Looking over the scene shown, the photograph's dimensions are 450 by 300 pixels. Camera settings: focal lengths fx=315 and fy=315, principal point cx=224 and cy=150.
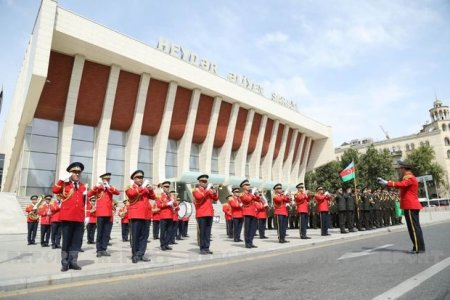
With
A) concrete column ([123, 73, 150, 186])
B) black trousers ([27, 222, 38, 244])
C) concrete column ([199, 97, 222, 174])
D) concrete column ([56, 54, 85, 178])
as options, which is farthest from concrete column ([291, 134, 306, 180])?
black trousers ([27, 222, 38, 244])

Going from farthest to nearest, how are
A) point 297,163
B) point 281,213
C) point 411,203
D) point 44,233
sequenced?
point 297,163, point 44,233, point 281,213, point 411,203

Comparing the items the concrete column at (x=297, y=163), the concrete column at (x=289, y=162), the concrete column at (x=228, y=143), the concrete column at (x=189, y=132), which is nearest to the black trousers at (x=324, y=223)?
the concrete column at (x=189, y=132)

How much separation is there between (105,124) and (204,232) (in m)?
24.7

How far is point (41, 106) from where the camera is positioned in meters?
28.4

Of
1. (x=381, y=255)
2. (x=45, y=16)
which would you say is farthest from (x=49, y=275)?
(x=45, y=16)

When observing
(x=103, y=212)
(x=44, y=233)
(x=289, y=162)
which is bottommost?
(x=44, y=233)

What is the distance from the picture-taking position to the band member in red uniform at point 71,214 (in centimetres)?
682

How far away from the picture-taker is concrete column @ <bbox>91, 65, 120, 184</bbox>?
30156 millimetres

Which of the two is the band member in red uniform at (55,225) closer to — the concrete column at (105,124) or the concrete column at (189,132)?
the concrete column at (105,124)

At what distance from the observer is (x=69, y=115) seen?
28906mm

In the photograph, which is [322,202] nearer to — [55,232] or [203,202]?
[203,202]

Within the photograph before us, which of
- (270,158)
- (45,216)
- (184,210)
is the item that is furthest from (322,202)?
(270,158)

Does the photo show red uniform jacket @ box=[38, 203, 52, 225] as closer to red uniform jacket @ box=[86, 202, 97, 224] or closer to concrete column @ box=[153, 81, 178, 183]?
red uniform jacket @ box=[86, 202, 97, 224]

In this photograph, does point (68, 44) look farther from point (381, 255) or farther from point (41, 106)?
point (381, 255)
